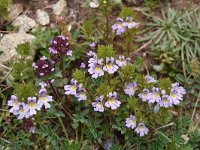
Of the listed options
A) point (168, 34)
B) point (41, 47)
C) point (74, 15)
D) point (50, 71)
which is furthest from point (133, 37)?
point (50, 71)

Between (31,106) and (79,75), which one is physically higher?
(79,75)

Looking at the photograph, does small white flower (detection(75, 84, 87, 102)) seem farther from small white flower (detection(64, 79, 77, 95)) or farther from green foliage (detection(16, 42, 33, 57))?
green foliage (detection(16, 42, 33, 57))

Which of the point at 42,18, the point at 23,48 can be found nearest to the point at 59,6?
the point at 42,18

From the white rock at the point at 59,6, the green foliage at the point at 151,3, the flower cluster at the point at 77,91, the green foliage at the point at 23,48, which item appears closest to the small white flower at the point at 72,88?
the flower cluster at the point at 77,91

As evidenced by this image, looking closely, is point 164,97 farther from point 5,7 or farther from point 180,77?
point 5,7

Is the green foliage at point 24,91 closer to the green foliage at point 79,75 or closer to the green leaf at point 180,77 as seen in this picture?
the green foliage at point 79,75

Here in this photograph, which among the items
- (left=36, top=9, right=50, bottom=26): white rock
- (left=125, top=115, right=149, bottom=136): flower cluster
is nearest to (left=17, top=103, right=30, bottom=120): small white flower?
(left=125, top=115, right=149, bottom=136): flower cluster

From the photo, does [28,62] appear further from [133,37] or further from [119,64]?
[133,37]
